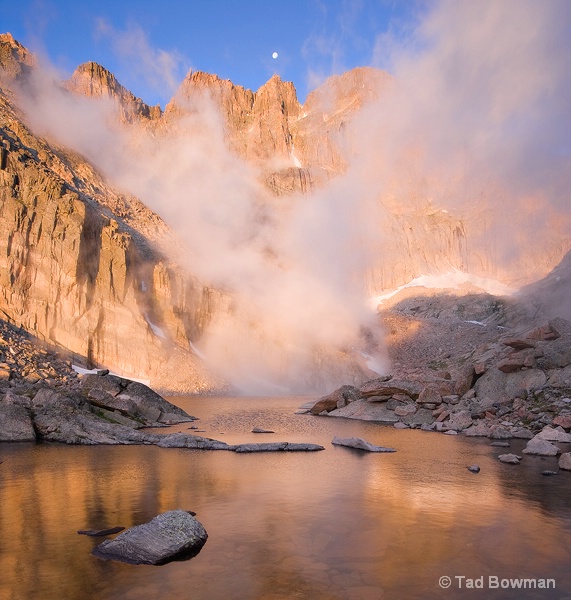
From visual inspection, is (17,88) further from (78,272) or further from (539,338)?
(539,338)

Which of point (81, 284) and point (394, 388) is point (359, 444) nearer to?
point (394, 388)

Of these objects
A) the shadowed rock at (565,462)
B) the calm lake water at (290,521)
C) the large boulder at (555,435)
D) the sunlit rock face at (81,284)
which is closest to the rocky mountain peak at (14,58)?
the sunlit rock face at (81,284)

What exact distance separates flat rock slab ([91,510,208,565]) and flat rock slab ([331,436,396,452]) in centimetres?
1683

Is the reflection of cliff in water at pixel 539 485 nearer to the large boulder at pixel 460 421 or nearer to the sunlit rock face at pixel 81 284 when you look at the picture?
the large boulder at pixel 460 421

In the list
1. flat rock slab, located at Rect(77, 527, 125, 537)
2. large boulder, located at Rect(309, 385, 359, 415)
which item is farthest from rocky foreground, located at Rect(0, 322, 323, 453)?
large boulder, located at Rect(309, 385, 359, 415)

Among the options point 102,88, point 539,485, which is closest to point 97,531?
point 539,485

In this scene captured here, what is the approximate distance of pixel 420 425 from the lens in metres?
38.8

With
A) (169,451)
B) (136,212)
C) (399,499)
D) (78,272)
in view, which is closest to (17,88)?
(136,212)

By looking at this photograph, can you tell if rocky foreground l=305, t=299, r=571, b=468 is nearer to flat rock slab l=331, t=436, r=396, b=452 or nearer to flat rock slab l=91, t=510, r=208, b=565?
flat rock slab l=331, t=436, r=396, b=452

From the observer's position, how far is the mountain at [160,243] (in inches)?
3034

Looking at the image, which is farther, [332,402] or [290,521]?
[332,402]

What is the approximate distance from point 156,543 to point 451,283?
609ft

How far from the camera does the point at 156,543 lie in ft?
35.2

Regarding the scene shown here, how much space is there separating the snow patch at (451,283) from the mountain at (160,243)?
3.52 metres
